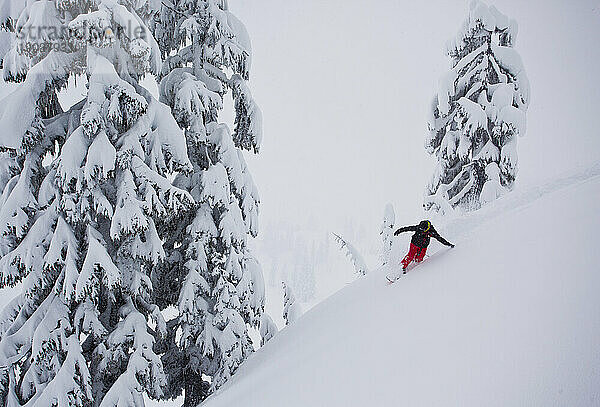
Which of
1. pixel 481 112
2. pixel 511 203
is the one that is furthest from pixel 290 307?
pixel 481 112

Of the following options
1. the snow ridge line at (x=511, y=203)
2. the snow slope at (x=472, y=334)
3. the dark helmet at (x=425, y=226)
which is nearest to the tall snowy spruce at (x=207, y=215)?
the snow slope at (x=472, y=334)

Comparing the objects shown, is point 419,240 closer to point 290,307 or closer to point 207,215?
point 207,215

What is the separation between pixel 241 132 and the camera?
9.88 meters

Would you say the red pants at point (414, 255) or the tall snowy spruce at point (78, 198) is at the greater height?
the tall snowy spruce at point (78, 198)

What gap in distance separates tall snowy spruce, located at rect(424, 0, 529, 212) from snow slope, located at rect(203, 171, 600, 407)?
16.1ft

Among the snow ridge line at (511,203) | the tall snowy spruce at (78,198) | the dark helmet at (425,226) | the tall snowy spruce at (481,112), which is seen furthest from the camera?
the tall snowy spruce at (481,112)

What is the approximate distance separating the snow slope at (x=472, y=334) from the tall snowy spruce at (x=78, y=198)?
7.77 feet

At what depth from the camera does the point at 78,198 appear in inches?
268

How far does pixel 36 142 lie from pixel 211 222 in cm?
349

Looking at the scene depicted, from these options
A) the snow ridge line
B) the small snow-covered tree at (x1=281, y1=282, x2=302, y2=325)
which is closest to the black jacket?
the snow ridge line

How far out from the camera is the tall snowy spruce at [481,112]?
13.2 meters

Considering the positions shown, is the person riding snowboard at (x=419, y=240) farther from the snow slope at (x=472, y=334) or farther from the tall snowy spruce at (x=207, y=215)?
the tall snowy spruce at (x=207, y=215)

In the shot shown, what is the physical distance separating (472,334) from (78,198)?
6401 mm

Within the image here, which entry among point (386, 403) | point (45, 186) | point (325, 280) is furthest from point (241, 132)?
point (325, 280)
